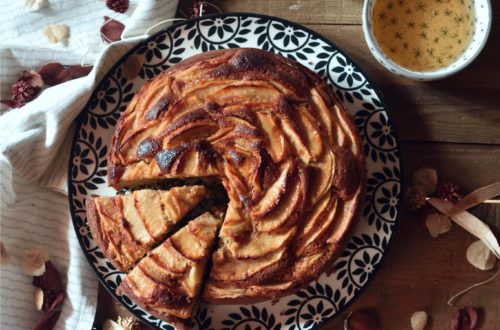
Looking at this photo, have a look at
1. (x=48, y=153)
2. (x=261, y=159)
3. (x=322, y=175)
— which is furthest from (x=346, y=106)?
(x=48, y=153)

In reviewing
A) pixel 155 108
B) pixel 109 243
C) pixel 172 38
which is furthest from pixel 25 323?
pixel 172 38

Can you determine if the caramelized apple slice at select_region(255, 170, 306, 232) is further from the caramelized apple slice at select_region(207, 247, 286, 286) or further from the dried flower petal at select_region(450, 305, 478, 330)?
the dried flower petal at select_region(450, 305, 478, 330)

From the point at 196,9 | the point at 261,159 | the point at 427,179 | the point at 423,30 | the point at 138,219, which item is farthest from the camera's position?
the point at 196,9

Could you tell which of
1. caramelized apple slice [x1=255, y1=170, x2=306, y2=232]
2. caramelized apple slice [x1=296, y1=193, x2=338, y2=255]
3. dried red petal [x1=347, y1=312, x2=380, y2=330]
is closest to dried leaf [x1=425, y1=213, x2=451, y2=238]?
dried red petal [x1=347, y1=312, x2=380, y2=330]

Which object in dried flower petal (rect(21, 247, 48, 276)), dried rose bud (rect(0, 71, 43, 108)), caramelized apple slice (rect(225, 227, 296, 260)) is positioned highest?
dried rose bud (rect(0, 71, 43, 108))

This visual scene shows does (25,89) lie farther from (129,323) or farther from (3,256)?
(129,323)

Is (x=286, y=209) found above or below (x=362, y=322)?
above
